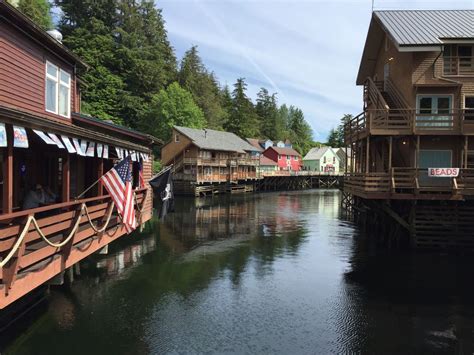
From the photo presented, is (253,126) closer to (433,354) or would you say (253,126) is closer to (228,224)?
(228,224)

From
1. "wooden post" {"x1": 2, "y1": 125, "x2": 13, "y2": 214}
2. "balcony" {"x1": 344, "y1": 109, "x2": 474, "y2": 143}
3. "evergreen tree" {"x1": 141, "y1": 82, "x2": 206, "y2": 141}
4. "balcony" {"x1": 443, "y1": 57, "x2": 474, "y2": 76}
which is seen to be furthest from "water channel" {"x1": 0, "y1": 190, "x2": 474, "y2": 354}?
"evergreen tree" {"x1": 141, "y1": 82, "x2": 206, "y2": 141}

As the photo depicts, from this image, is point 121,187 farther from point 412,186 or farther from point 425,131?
point 425,131

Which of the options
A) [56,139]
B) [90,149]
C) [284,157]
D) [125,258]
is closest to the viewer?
[56,139]

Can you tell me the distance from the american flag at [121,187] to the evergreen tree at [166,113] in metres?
50.2

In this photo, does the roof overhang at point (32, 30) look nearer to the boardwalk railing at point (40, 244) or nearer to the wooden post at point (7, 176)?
the wooden post at point (7, 176)

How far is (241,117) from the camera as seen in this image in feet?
320

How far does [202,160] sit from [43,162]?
42384mm

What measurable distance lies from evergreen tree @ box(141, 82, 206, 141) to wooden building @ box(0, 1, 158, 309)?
42964mm

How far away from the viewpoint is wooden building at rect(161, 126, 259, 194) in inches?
2263

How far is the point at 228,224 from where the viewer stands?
30.8 m

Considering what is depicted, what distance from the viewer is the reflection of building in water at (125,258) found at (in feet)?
56.1

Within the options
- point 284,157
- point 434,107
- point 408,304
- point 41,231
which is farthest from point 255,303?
point 284,157

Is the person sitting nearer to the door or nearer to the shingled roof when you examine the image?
the door

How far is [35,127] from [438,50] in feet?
66.5
